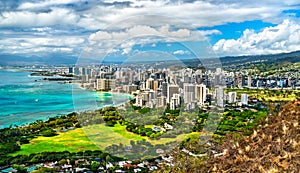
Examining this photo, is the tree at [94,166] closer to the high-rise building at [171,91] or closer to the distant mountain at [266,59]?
the high-rise building at [171,91]

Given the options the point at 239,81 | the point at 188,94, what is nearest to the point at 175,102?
the point at 188,94

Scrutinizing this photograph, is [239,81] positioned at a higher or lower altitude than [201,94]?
lower

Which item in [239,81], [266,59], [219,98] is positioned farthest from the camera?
[266,59]

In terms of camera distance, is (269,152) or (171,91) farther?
(171,91)

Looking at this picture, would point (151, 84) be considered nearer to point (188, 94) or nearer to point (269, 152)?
point (188, 94)

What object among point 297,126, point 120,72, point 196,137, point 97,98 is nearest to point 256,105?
point 196,137

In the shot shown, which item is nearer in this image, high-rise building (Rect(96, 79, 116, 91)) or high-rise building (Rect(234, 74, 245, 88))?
high-rise building (Rect(96, 79, 116, 91))

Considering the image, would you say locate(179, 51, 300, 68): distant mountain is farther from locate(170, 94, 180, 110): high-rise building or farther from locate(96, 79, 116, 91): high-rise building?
locate(170, 94, 180, 110): high-rise building

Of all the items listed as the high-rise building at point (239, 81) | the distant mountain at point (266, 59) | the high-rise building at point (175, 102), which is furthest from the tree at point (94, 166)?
the distant mountain at point (266, 59)

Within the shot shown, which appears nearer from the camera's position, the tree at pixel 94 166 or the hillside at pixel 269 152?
the hillside at pixel 269 152

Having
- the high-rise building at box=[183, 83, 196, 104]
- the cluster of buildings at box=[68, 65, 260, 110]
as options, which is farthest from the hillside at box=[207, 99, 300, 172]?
the high-rise building at box=[183, 83, 196, 104]

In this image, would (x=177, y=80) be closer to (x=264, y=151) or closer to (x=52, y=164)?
(x=52, y=164)
